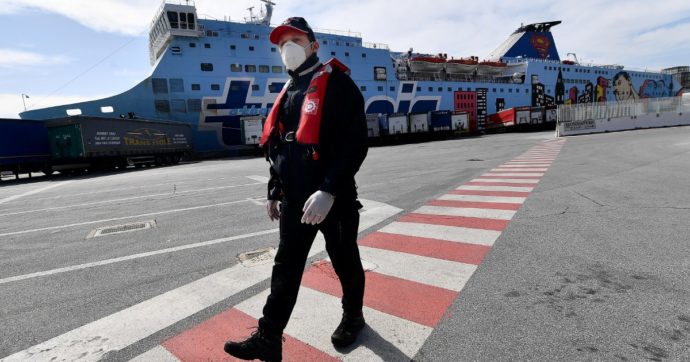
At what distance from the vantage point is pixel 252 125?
27.5 m

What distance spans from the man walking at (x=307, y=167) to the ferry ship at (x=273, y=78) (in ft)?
86.3

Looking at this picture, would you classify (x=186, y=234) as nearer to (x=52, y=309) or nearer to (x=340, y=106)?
(x=52, y=309)

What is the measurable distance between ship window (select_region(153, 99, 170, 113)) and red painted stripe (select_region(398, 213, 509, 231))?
28.1 metres

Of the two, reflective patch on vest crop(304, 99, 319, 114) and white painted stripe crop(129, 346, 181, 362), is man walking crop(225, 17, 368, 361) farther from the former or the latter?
white painted stripe crop(129, 346, 181, 362)

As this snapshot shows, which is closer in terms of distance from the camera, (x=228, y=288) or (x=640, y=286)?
(x=640, y=286)

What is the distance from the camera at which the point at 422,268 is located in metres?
3.52

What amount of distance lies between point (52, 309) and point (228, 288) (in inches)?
60.6

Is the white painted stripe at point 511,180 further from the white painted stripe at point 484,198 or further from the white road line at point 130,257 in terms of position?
the white road line at point 130,257

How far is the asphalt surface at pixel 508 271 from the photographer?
2252 millimetres

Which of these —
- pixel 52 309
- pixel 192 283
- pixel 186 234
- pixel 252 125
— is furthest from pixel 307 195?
pixel 252 125

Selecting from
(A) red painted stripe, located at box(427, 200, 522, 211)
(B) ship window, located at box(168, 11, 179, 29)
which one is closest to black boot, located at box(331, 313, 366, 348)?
(A) red painted stripe, located at box(427, 200, 522, 211)

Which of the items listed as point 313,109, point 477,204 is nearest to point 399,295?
point 313,109

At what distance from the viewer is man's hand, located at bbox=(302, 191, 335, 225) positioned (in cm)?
191

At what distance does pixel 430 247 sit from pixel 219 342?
267 cm
